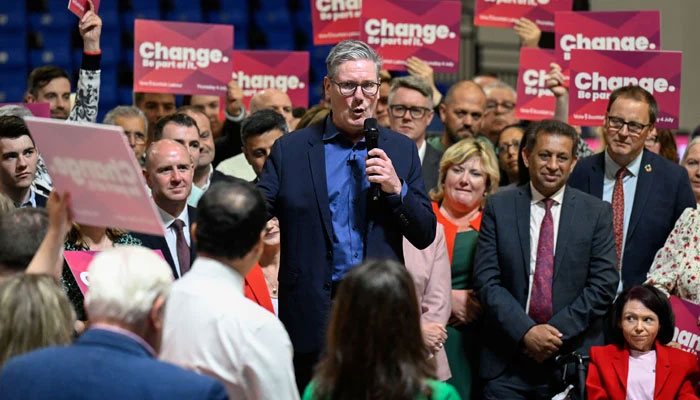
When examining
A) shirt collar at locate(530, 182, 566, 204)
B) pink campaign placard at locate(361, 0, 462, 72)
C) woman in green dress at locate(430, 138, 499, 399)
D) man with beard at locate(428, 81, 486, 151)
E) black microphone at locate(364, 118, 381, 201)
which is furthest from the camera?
pink campaign placard at locate(361, 0, 462, 72)

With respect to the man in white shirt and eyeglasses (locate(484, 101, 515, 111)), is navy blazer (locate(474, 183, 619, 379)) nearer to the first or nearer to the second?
the man in white shirt

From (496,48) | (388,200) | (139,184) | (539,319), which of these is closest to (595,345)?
(539,319)

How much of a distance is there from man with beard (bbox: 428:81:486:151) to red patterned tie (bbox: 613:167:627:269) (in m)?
1.18

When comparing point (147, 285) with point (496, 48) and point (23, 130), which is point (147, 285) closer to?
point (23, 130)

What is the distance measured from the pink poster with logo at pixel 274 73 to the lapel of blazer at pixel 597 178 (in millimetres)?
2169

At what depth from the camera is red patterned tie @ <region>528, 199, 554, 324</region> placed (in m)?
4.12

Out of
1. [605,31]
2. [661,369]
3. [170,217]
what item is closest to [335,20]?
[605,31]

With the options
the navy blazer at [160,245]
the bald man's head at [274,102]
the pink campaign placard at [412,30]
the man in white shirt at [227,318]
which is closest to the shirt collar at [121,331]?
the man in white shirt at [227,318]

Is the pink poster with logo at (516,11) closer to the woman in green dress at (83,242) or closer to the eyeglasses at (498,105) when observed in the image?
the eyeglasses at (498,105)

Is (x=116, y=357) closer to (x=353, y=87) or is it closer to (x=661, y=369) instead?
(x=353, y=87)

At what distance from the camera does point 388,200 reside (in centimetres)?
306

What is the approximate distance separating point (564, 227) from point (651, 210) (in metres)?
0.49

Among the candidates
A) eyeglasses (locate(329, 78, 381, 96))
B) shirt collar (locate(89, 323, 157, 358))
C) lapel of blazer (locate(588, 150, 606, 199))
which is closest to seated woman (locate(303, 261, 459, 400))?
shirt collar (locate(89, 323, 157, 358))

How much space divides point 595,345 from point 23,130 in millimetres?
2434
